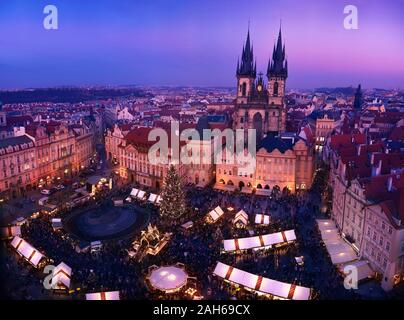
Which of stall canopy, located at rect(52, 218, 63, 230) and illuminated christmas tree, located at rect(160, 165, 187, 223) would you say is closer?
stall canopy, located at rect(52, 218, 63, 230)

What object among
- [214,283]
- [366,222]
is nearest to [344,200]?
[366,222]

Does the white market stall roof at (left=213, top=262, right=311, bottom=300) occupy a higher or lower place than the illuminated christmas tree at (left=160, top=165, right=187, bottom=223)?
lower

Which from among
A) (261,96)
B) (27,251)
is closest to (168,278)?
(27,251)

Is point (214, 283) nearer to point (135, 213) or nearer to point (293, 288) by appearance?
point (293, 288)

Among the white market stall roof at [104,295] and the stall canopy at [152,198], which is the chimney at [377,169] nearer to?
the stall canopy at [152,198]

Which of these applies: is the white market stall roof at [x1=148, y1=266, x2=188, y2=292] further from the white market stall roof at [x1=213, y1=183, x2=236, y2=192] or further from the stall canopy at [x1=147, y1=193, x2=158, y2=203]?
the white market stall roof at [x1=213, y1=183, x2=236, y2=192]

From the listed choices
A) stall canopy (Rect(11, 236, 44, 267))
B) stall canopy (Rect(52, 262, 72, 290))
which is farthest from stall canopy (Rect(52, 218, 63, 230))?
stall canopy (Rect(52, 262, 72, 290))

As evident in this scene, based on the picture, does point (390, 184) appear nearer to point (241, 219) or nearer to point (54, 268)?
point (241, 219)

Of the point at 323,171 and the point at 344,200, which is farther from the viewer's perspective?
the point at 323,171
